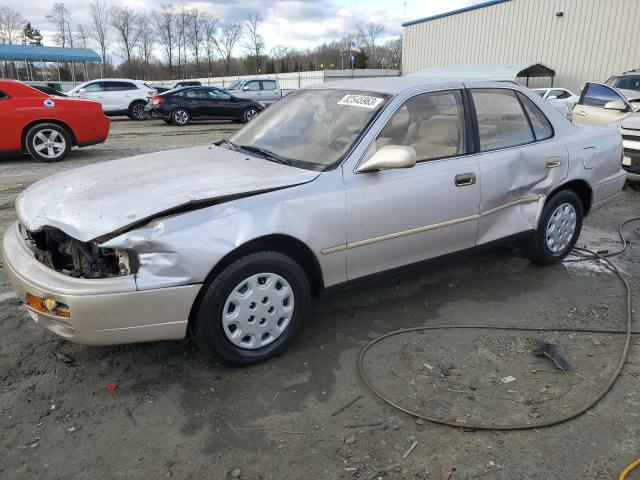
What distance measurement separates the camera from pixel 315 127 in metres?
3.60

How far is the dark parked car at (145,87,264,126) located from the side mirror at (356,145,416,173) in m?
16.5

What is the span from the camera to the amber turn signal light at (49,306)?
2561 millimetres

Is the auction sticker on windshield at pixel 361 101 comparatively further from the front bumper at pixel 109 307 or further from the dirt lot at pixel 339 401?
the front bumper at pixel 109 307

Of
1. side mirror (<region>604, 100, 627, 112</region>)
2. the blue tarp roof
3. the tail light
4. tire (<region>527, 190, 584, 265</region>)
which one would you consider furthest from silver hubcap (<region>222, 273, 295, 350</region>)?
the blue tarp roof

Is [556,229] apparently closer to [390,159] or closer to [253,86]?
[390,159]

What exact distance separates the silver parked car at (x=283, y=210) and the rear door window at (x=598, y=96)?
6350 mm

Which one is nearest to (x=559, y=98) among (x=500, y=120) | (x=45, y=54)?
(x=500, y=120)

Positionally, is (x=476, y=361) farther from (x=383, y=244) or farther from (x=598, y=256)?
(x=598, y=256)

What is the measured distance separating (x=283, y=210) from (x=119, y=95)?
1917cm

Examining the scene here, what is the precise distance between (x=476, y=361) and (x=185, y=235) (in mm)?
1898

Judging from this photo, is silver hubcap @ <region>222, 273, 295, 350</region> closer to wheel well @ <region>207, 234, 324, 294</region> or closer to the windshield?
wheel well @ <region>207, 234, 324, 294</region>

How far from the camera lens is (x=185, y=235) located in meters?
2.59

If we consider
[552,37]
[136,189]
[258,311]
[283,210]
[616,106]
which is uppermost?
[552,37]

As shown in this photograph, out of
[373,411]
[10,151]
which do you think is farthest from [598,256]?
[10,151]
